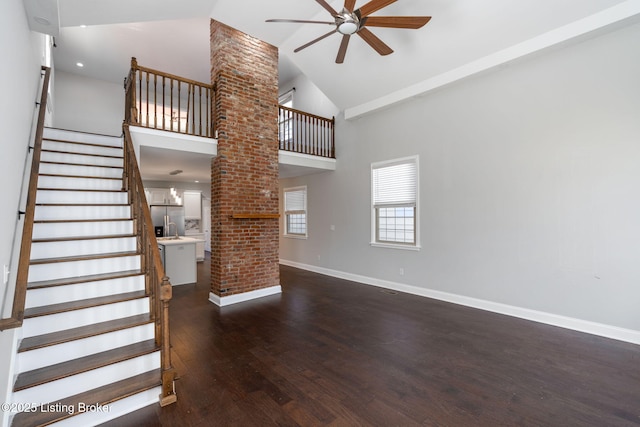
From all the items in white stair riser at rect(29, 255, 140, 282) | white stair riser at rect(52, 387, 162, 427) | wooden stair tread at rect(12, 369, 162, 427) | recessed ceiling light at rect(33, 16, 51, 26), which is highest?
recessed ceiling light at rect(33, 16, 51, 26)

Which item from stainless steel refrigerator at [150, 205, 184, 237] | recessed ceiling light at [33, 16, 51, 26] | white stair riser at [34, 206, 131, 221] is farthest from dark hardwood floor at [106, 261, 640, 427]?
stainless steel refrigerator at [150, 205, 184, 237]

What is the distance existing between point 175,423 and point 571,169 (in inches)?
189

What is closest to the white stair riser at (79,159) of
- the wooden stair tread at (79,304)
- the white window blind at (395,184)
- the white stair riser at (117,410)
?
the wooden stair tread at (79,304)

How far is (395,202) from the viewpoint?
5.57 metres

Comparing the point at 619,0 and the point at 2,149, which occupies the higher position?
the point at 619,0

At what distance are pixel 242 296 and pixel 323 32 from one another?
14.8ft

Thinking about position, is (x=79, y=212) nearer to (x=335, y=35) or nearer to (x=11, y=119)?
(x=11, y=119)

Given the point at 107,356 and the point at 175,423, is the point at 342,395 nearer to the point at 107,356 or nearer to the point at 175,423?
the point at 175,423

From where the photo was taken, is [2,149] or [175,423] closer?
[2,149]

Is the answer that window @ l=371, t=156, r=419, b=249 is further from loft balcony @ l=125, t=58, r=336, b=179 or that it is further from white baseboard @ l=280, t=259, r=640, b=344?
loft balcony @ l=125, t=58, r=336, b=179

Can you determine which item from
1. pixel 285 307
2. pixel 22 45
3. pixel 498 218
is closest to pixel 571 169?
pixel 498 218

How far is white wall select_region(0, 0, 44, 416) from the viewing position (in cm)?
184

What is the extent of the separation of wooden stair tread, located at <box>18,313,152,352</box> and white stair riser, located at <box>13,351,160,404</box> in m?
0.29

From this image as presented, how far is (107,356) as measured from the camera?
229 cm
